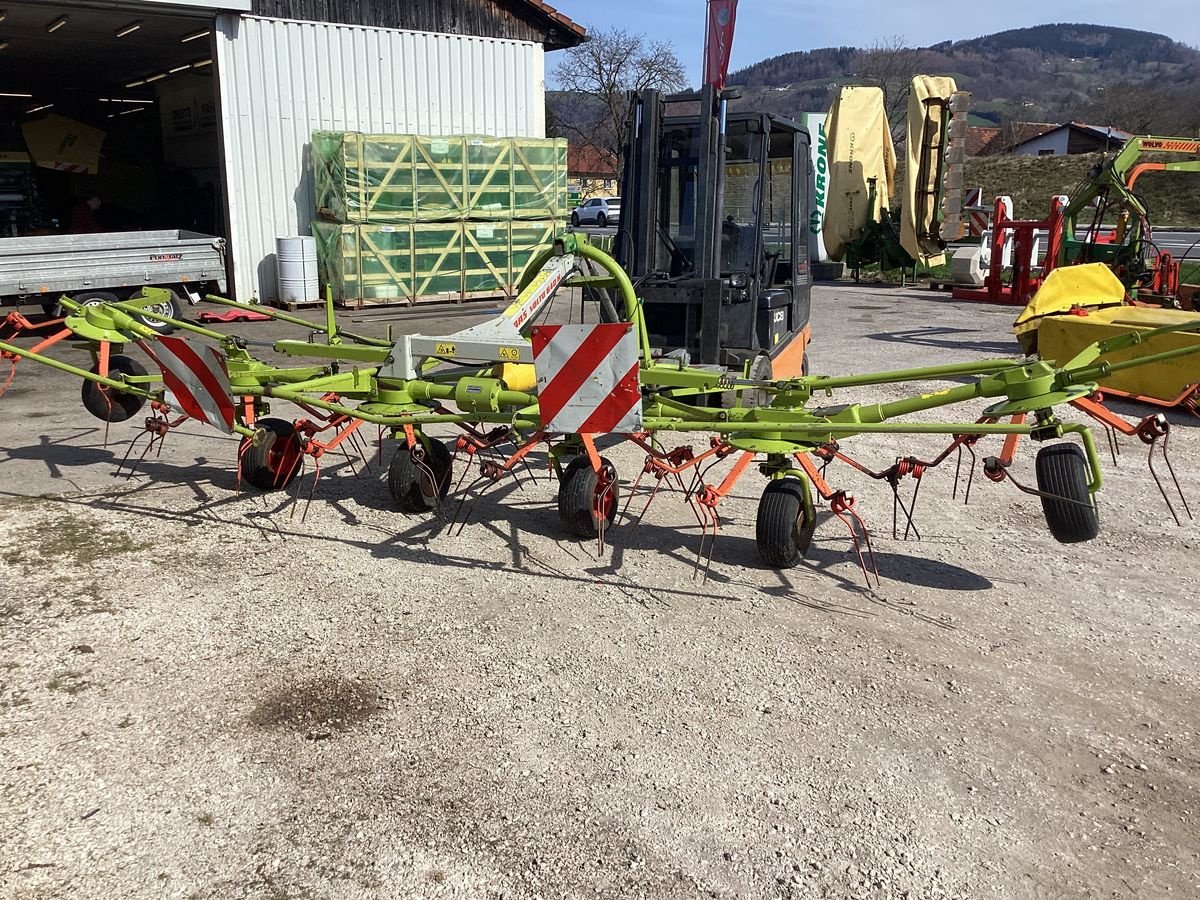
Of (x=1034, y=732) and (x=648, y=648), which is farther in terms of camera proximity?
(x=648, y=648)

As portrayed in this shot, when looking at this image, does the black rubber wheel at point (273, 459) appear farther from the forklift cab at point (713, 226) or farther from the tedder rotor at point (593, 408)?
the forklift cab at point (713, 226)

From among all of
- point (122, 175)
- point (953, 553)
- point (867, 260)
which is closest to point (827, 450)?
point (953, 553)

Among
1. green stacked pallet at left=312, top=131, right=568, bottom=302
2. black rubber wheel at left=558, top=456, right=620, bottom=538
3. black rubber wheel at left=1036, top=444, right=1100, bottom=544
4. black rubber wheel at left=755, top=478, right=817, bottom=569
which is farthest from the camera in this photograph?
green stacked pallet at left=312, top=131, right=568, bottom=302

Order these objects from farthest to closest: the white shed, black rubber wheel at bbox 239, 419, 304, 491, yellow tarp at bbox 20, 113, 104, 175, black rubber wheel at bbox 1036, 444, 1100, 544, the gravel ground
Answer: yellow tarp at bbox 20, 113, 104, 175 → the white shed → black rubber wheel at bbox 239, 419, 304, 491 → black rubber wheel at bbox 1036, 444, 1100, 544 → the gravel ground

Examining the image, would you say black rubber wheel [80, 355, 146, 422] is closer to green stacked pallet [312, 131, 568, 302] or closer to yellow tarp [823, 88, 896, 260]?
green stacked pallet [312, 131, 568, 302]

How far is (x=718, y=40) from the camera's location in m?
7.01

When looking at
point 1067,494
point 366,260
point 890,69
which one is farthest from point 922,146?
point 890,69

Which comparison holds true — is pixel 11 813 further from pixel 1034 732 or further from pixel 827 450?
pixel 827 450

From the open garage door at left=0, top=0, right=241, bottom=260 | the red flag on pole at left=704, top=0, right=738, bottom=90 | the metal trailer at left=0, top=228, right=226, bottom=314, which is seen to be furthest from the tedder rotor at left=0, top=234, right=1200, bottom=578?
the open garage door at left=0, top=0, right=241, bottom=260

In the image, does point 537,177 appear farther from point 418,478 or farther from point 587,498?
point 587,498

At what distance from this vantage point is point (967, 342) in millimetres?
12227

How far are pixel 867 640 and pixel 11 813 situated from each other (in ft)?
10.3

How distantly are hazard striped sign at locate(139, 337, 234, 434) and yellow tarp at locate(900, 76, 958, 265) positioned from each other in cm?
1461

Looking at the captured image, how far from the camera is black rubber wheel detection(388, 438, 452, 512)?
18.4 feet
